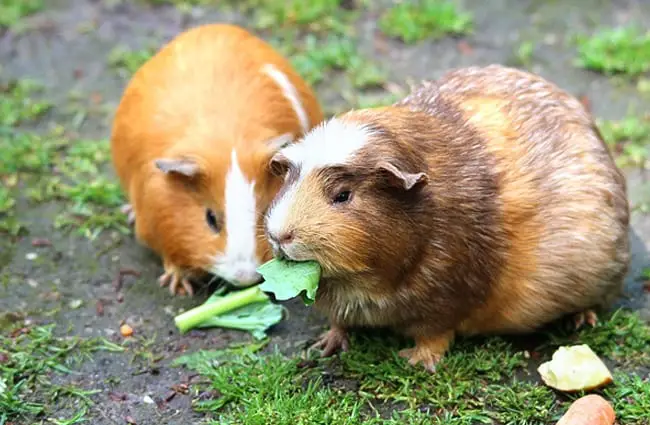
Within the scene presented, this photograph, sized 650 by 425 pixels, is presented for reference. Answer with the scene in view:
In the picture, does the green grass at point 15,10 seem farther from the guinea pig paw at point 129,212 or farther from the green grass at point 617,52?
the green grass at point 617,52

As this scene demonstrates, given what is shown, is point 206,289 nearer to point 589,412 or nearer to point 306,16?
point 589,412

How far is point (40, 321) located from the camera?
13.9 ft

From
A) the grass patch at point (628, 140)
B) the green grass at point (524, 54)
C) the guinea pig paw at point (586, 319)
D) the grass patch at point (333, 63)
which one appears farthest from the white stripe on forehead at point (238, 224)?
the green grass at point (524, 54)

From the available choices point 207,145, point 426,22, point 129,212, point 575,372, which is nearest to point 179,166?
point 207,145

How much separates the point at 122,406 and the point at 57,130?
2.42 meters

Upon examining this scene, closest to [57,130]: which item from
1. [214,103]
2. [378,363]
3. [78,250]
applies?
[78,250]

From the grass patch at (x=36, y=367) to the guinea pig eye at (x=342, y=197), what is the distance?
54.2 inches

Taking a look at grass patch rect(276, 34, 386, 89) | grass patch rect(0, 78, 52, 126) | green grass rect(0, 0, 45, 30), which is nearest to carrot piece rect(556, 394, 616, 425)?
grass patch rect(276, 34, 386, 89)

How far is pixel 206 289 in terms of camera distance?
452 cm

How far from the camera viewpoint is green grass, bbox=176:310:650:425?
3.66 m

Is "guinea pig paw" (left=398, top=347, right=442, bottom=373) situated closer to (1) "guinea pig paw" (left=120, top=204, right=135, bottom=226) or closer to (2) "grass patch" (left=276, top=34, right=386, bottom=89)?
(1) "guinea pig paw" (left=120, top=204, right=135, bottom=226)

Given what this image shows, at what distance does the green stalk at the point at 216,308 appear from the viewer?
418 centimetres

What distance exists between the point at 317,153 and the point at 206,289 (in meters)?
1.42

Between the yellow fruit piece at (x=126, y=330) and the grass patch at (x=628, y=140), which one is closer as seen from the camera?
the yellow fruit piece at (x=126, y=330)
